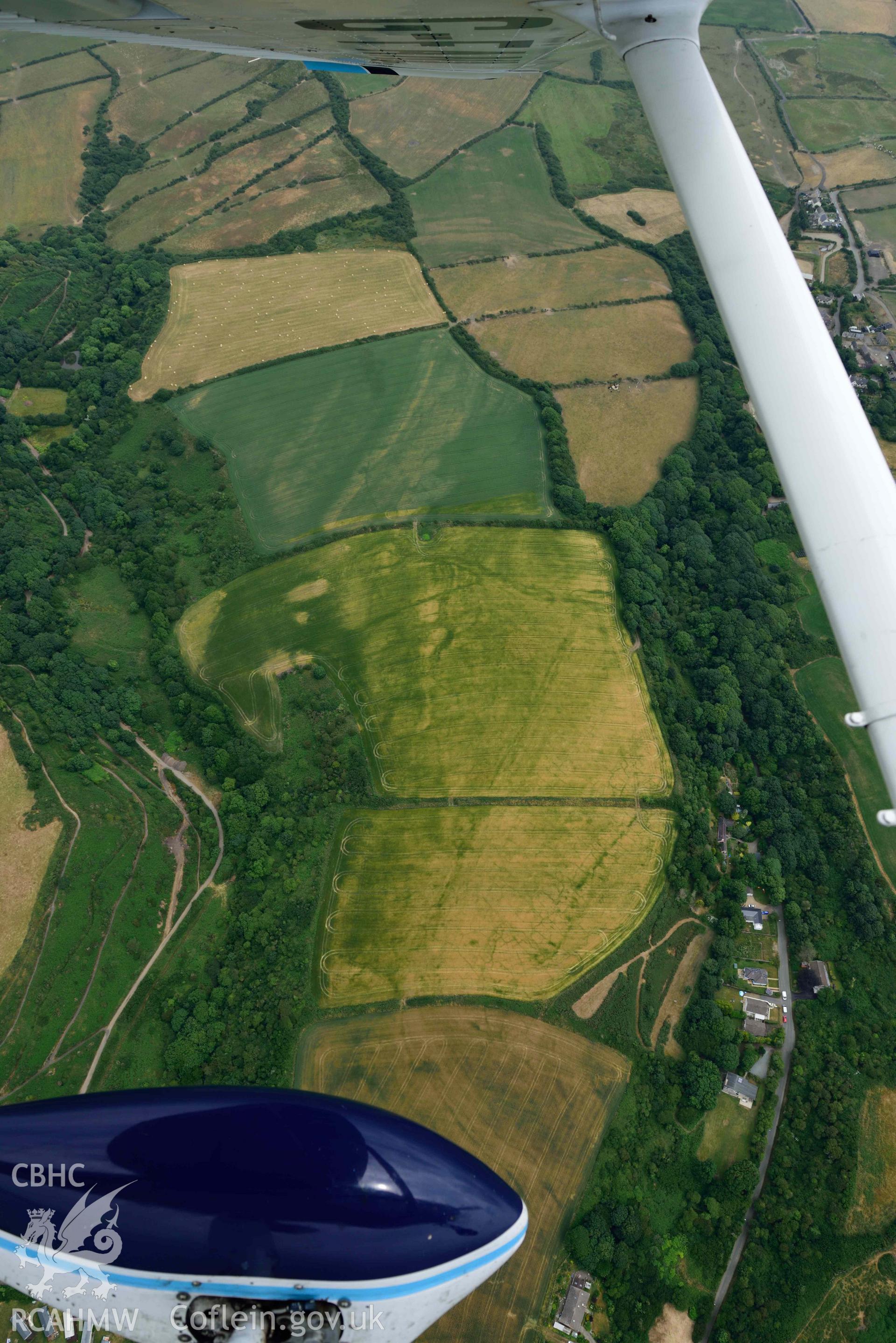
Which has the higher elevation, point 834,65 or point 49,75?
point 49,75

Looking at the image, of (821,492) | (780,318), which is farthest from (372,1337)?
(780,318)

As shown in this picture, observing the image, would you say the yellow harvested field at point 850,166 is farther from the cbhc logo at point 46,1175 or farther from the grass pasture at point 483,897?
the cbhc logo at point 46,1175

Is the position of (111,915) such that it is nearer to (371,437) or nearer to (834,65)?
(371,437)

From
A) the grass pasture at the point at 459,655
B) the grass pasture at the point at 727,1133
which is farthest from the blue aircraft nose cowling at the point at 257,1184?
the grass pasture at the point at 459,655

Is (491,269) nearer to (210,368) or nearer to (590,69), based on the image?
(210,368)

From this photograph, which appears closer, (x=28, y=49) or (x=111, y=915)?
(x=111, y=915)

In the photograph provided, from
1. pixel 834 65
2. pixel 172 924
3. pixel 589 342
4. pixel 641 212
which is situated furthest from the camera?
pixel 834 65

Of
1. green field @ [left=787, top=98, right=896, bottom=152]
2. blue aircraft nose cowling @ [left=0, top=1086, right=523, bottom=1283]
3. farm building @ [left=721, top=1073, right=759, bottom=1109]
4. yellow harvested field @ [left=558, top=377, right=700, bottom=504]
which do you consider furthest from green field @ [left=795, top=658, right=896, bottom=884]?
green field @ [left=787, top=98, right=896, bottom=152]

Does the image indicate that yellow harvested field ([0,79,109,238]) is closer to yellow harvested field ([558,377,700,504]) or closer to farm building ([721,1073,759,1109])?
yellow harvested field ([558,377,700,504])

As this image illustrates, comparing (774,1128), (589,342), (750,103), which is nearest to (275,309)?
(589,342)
